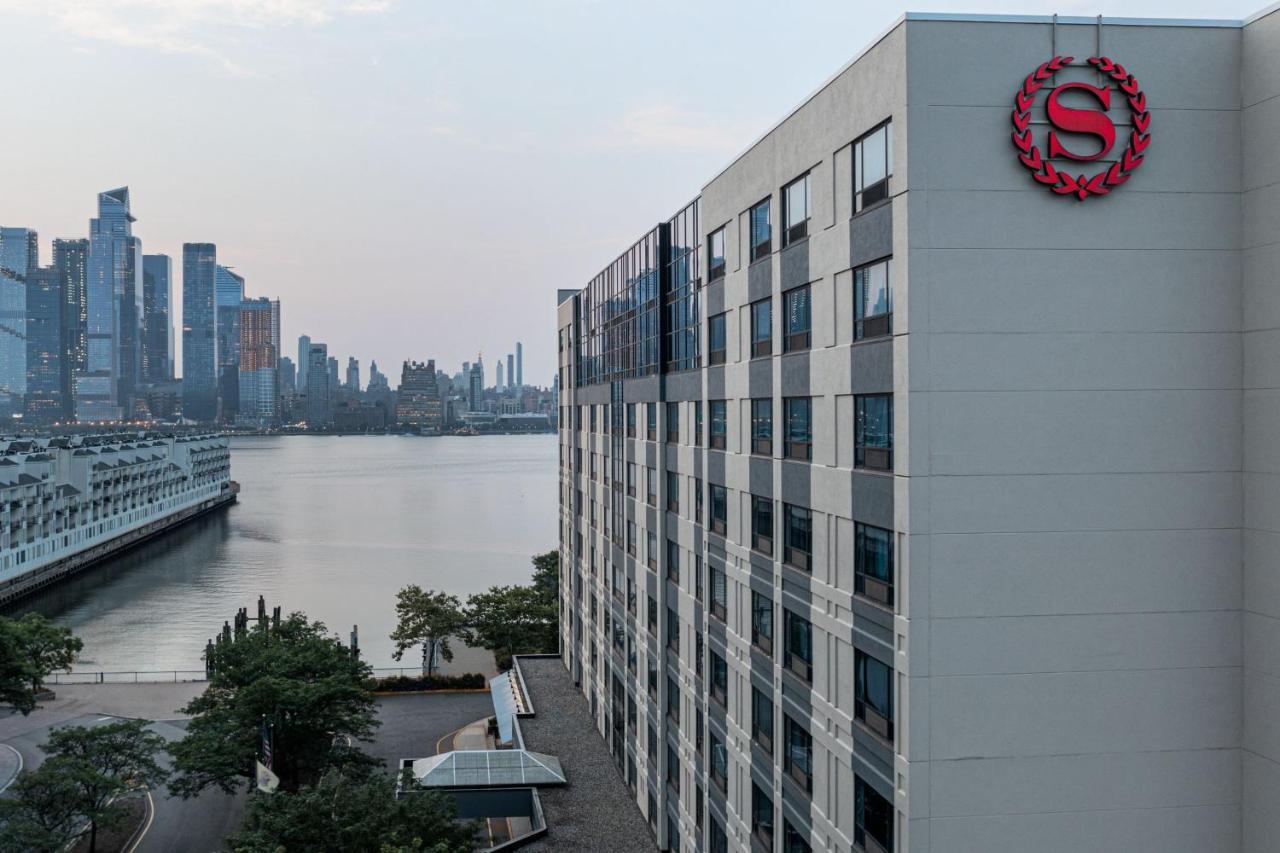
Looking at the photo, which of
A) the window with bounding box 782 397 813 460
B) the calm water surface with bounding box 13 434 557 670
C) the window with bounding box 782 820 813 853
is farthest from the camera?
the calm water surface with bounding box 13 434 557 670

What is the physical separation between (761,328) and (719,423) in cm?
425

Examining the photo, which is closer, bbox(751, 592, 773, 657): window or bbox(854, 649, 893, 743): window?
bbox(854, 649, 893, 743): window

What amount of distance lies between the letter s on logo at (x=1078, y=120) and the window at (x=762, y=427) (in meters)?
8.35

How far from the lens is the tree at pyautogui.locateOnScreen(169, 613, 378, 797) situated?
35.7 meters

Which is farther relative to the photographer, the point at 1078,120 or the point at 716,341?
the point at 716,341

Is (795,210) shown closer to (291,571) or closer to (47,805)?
(47,805)

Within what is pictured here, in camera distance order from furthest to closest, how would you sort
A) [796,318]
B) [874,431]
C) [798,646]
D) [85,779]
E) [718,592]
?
[85,779], [718,592], [798,646], [796,318], [874,431]

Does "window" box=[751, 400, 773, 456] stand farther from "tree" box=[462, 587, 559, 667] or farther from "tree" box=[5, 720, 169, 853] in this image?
"tree" box=[462, 587, 559, 667]

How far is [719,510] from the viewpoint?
26672 millimetres

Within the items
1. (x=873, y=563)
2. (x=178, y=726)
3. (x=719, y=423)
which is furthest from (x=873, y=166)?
(x=178, y=726)

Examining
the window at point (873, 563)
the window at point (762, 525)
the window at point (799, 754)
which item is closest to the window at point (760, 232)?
the window at point (762, 525)

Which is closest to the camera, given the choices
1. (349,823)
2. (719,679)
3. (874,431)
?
(874,431)

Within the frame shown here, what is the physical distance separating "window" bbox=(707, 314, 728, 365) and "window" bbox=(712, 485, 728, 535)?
133 inches

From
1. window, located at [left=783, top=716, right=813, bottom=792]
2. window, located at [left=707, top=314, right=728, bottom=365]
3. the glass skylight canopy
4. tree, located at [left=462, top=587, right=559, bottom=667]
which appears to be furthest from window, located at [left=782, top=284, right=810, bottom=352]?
tree, located at [left=462, top=587, right=559, bottom=667]
